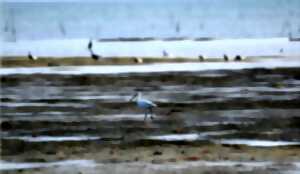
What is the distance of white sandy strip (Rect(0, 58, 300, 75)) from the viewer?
126 ft

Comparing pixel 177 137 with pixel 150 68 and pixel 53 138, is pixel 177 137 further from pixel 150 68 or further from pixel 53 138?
pixel 150 68

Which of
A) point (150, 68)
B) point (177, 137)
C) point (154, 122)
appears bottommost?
point (150, 68)

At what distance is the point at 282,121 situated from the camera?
73.1 ft

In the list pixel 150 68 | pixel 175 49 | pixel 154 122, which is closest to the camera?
pixel 154 122

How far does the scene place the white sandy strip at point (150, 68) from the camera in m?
38.5

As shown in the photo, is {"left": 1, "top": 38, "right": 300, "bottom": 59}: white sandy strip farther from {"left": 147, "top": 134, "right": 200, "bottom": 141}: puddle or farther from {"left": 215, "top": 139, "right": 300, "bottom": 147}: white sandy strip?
{"left": 215, "top": 139, "right": 300, "bottom": 147}: white sandy strip

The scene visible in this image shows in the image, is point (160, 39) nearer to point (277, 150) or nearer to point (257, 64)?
point (257, 64)

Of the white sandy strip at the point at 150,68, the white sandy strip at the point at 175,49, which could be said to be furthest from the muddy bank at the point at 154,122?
the white sandy strip at the point at 175,49

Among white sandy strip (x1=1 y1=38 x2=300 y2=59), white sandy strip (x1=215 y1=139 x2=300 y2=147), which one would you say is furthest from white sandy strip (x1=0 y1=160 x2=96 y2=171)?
white sandy strip (x1=1 y1=38 x2=300 y2=59)

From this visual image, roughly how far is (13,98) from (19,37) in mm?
51271

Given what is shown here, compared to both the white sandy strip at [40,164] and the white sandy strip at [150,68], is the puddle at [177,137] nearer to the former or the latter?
the white sandy strip at [40,164]

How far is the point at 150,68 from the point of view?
133ft

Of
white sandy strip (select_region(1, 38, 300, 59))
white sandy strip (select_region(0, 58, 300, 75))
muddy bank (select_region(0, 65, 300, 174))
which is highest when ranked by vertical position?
muddy bank (select_region(0, 65, 300, 174))

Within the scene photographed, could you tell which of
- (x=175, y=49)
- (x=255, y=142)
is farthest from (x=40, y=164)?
(x=175, y=49)
